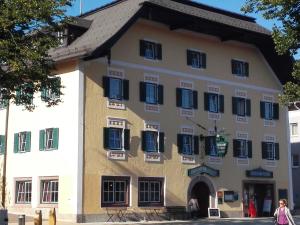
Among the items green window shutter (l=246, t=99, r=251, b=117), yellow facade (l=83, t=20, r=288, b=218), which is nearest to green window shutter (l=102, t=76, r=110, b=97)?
yellow facade (l=83, t=20, r=288, b=218)

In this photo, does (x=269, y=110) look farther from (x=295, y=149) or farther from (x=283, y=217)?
(x=283, y=217)

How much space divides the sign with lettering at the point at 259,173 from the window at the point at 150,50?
9.88 m

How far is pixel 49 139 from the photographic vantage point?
33812 millimetres

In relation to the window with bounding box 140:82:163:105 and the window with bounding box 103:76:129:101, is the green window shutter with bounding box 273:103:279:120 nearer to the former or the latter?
the window with bounding box 140:82:163:105

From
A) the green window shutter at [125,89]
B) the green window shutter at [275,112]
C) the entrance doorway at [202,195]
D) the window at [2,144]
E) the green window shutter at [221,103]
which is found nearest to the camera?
the green window shutter at [125,89]

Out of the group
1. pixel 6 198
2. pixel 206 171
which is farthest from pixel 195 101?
pixel 6 198

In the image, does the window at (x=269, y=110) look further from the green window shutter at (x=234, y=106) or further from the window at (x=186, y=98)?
the window at (x=186, y=98)

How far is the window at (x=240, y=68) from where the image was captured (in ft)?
134

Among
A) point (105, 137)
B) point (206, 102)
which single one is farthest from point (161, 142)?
point (206, 102)

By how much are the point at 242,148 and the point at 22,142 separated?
14130mm

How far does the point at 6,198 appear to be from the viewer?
36.3m

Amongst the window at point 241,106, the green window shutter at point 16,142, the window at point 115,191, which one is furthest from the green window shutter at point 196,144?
the green window shutter at point 16,142

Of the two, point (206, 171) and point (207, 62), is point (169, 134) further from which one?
point (207, 62)

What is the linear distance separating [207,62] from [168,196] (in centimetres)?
927
